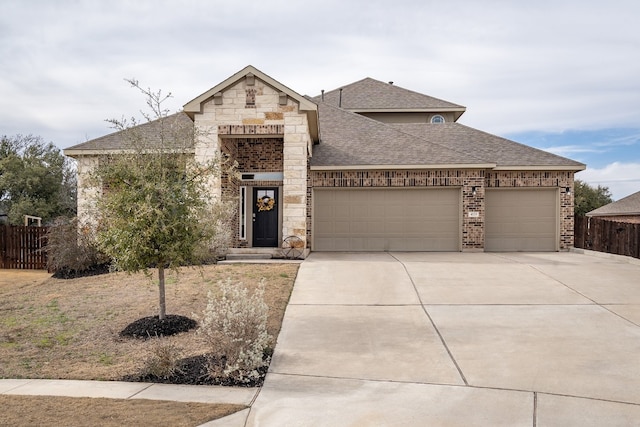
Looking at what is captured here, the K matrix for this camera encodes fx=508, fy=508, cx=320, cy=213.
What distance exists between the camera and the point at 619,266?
→ 1357 centimetres

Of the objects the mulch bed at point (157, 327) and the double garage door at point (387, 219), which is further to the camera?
the double garage door at point (387, 219)

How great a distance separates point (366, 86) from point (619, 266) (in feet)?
54.8

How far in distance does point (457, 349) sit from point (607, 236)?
11.9 metres

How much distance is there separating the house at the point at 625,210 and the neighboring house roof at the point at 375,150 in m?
18.0

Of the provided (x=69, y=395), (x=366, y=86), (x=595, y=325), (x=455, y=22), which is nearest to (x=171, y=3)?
(x=455, y=22)

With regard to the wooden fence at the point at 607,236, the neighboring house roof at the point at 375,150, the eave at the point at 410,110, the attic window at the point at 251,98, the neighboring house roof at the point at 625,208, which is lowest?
the wooden fence at the point at 607,236

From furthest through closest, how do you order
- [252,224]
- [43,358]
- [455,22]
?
[252,224]
[455,22]
[43,358]

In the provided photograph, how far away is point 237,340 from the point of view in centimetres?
637

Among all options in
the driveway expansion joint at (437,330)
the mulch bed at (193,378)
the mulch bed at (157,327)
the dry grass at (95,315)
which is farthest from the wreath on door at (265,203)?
the mulch bed at (193,378)

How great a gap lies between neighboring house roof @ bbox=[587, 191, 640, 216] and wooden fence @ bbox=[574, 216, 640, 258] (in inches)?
559

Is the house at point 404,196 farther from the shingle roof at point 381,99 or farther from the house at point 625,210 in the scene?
the house at point 625,210

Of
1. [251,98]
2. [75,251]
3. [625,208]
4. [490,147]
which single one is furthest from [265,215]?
[625,208]

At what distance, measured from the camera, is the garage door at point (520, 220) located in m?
18.3

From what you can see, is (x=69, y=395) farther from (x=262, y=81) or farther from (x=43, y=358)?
(x=262, y=81)
